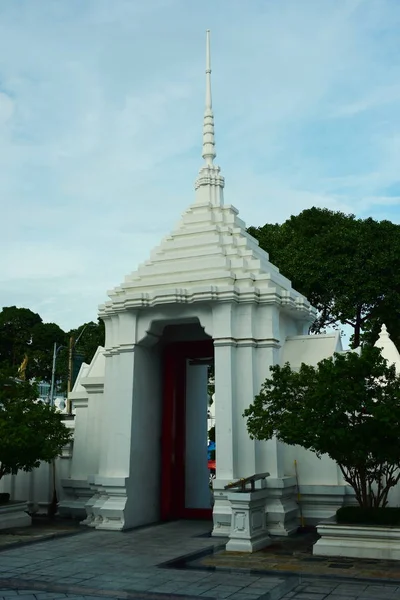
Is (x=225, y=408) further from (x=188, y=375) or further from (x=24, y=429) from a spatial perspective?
(x=24, y=429)

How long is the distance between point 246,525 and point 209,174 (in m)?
9.93

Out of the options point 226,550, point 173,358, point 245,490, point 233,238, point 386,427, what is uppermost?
point 233,238

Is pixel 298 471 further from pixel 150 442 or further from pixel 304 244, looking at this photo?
pixel 304 244

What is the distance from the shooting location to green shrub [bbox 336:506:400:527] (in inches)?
428

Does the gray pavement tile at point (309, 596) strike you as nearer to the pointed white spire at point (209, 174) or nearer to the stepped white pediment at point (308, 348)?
the stepped white pediment at point (308, 348)

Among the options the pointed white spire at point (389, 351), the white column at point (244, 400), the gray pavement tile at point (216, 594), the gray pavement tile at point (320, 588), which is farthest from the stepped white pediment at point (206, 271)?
the gray pavement tile at point (216, 594)

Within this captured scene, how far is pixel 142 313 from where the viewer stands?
605 inches

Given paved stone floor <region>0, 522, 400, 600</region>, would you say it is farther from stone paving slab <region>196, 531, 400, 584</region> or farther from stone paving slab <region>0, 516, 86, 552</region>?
stone paving slab <region>0, 516, 86, 552</region>

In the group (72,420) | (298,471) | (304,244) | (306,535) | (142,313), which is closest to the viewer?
(306,535)

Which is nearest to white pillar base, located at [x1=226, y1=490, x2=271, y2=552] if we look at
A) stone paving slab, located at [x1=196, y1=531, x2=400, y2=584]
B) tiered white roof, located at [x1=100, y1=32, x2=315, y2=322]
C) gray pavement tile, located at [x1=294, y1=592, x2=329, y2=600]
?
stone paving slab, located at [x1=196, y1=531, x2=400, y2=584]

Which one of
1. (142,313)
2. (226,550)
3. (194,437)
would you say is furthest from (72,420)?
(226,550)

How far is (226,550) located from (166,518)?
14.8 feet

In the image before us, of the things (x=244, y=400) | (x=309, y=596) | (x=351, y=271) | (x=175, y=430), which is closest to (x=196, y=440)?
(x=175, y=430)

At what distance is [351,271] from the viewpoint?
94.8 ft
